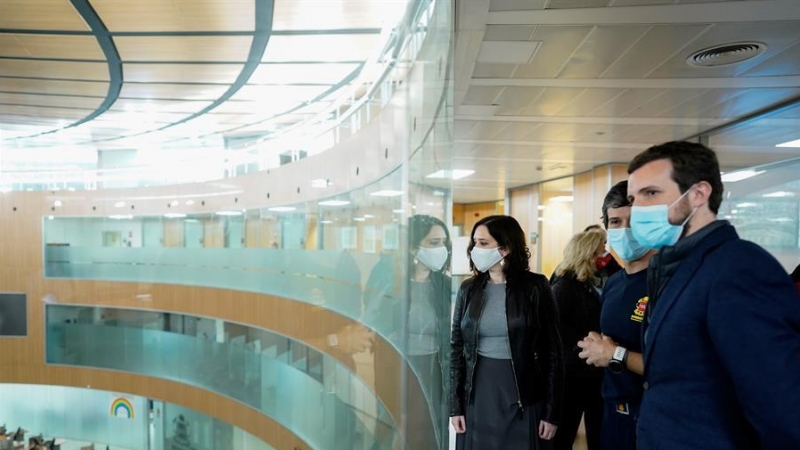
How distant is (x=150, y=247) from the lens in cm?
1583

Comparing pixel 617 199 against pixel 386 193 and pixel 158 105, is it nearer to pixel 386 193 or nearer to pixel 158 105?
pixel 386 193

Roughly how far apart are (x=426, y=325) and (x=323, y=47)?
6.43 meters

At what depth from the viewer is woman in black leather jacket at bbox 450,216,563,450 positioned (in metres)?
2.55

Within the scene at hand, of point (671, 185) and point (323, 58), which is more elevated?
point (323, 58)

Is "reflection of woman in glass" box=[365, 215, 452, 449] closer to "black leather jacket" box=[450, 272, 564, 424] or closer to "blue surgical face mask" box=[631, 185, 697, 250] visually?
"black leather jacket" box=[450, 272, 564, 424]

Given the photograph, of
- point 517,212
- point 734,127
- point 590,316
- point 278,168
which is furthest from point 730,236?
point 517,212

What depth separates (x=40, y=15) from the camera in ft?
21.7

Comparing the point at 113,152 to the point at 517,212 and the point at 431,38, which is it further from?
the point at 431,38

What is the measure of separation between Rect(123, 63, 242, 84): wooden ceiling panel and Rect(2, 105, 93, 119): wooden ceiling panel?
12.6 ft

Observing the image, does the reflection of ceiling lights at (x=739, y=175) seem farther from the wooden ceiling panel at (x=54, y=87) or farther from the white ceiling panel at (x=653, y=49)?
the wooden ceiling panel at (x=54, y=87)

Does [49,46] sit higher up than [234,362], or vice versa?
[49,46]

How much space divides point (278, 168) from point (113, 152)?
33.9 ft

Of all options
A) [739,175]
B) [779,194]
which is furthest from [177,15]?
[739,175]

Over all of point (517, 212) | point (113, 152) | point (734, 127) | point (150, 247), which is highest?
point (113, 152)
